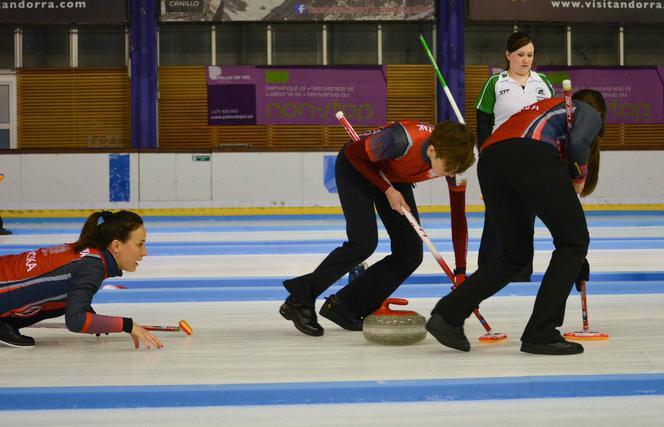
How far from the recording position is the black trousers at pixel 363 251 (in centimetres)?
468

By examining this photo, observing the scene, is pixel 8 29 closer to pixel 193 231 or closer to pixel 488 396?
pixel 193 231

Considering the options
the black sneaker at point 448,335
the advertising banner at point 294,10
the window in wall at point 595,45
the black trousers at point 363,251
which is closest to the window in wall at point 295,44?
the advertising banner at point 294,10

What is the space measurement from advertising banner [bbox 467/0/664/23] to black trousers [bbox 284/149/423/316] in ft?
43.2

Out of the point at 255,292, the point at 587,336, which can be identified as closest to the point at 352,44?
the point at 255,292

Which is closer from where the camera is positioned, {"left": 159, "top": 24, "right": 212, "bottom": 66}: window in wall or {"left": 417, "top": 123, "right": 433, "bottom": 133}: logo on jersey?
{"left": 417, "top": 123, "right": 433, "bottom": 133}: logo on jersey

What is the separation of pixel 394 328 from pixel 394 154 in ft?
2.43

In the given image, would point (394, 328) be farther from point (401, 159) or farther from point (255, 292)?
point (255, 292)

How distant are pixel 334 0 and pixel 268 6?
1.11 meters

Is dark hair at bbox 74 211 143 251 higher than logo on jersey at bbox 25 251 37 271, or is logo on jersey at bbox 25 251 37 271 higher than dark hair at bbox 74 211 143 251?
dark hair at bbox 74 211 143 251

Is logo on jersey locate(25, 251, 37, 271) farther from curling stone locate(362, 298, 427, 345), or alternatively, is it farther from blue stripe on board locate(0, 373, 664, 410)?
curling stone locate(362, 298, 427, 345)

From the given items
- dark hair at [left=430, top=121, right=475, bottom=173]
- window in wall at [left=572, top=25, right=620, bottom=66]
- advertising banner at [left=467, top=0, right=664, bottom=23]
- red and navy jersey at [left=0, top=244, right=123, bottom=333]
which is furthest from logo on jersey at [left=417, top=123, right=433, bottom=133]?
window in wall at [left=572, top=25, right=620, bottom=66]

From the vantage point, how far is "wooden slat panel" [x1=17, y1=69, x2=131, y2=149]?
17.5 metres

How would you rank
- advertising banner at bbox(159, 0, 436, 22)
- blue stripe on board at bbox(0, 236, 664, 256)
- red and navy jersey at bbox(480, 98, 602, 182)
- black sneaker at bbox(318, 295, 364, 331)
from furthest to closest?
advertising banner at bbox(159, 0, 436, 22) → blue stripe on board at bbox(0, 236, 664, 256) → black sneaker at bbox(318, 295, 364, 331) → red and navy jersey at bbox(480, 98, 602, 182)

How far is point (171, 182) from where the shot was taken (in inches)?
603
